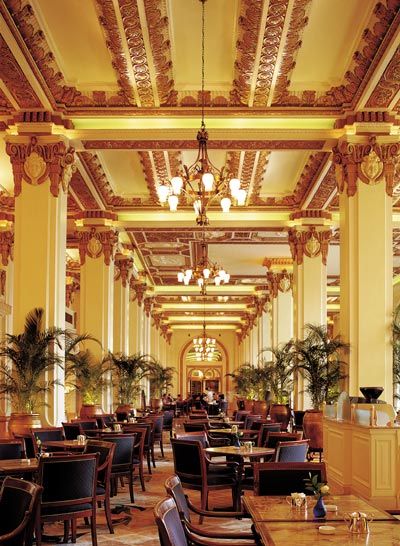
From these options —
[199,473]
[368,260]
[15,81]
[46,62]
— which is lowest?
[199,473]

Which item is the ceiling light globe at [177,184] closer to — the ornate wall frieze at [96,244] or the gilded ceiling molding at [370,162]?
the gilded ceiling molding at [370,162]

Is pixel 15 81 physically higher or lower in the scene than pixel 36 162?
higher

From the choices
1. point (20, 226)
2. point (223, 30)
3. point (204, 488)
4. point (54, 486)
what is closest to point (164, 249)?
point (20, 226)

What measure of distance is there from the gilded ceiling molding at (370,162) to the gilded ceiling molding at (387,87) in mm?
495

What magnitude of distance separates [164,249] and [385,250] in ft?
39.4

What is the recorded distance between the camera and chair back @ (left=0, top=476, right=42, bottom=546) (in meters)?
3.63

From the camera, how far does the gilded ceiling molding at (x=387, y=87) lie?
30.8ft

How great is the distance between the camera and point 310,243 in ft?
54.4

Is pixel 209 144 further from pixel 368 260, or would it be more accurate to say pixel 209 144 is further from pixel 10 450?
pixel 10 450

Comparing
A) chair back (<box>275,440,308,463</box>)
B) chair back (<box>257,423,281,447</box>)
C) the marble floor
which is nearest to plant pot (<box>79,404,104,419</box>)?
the marble floor

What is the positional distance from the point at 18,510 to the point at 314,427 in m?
8.95

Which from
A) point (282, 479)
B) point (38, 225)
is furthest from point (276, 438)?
point (38, 225)

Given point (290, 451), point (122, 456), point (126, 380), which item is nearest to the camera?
point (290, 451)

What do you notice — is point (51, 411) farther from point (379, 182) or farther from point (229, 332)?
point (229, 332)
